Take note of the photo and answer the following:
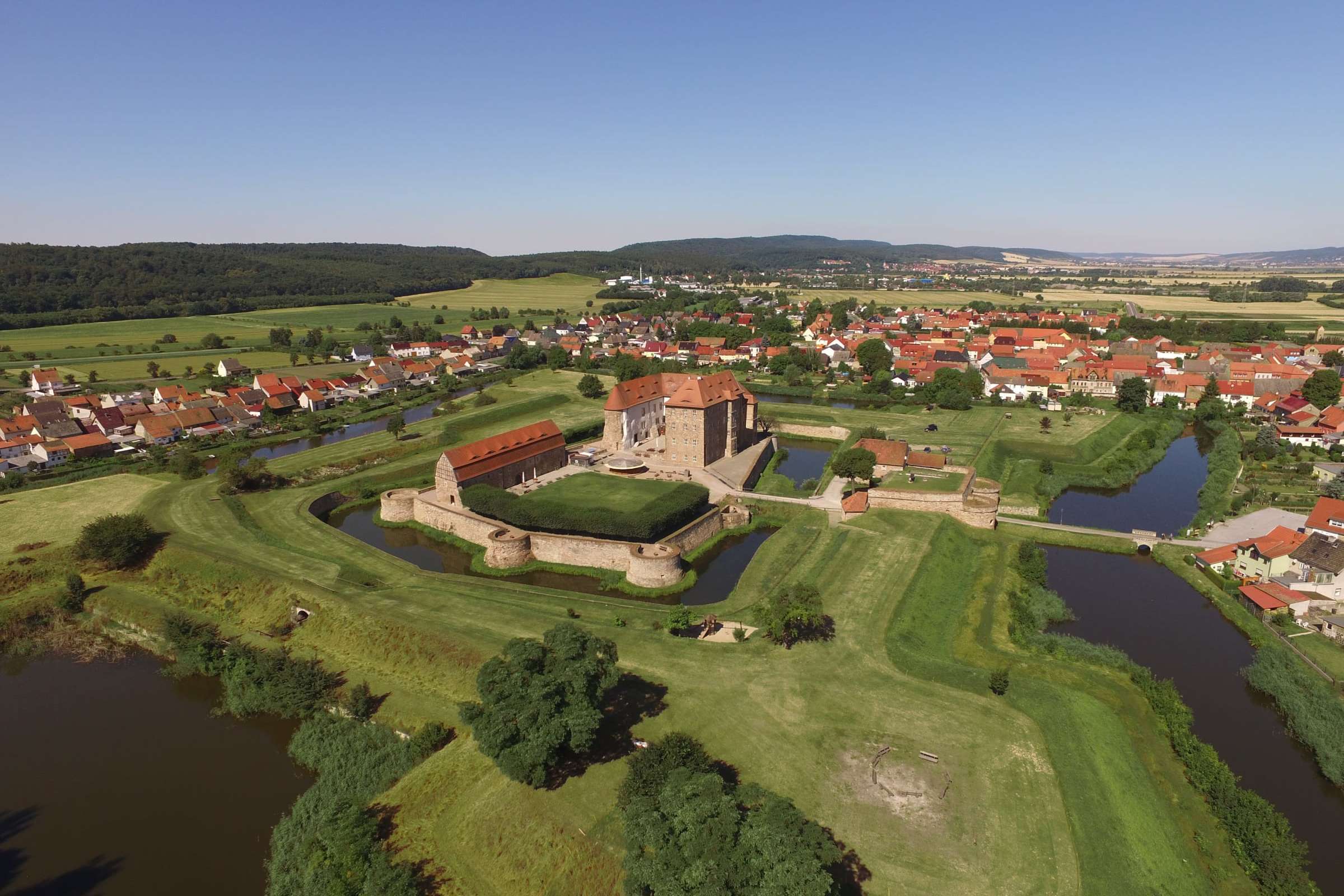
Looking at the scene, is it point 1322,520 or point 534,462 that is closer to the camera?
point 1322,520

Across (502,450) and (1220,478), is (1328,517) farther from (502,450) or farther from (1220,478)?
(502,450)

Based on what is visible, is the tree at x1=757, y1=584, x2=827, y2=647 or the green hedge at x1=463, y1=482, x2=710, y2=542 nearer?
the tree at x1=757, y1=584, x2=827, y2=647

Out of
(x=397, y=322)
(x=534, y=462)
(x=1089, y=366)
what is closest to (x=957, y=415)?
(x=1089, y=366)

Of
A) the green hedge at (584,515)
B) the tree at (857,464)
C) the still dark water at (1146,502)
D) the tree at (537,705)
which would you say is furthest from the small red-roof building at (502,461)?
the still dark water at (1146,502)

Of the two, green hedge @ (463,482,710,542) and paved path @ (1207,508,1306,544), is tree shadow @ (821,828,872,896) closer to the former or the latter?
green hedge @ (463,482,710,542)

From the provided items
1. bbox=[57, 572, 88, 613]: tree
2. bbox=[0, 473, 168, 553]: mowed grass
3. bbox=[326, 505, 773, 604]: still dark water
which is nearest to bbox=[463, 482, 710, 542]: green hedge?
bbox=[326, 505, 773, 604]: still dark water

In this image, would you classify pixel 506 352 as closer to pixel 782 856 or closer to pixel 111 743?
pixel 111 743
